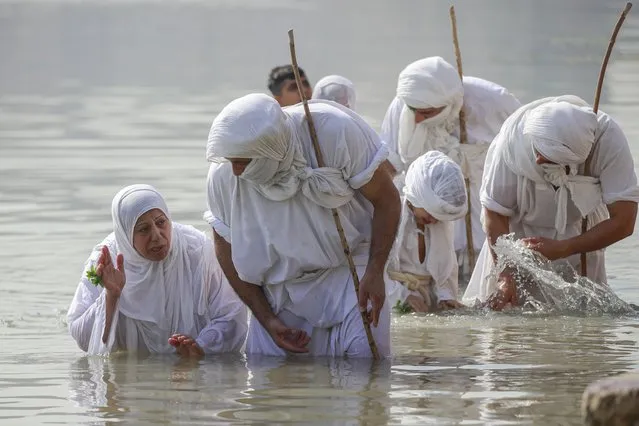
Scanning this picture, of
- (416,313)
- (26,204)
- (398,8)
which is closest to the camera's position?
(416,313)

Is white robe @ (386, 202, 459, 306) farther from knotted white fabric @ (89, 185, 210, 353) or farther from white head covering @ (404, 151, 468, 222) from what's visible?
knotted white fabric @ (89, 185, 210, 353)

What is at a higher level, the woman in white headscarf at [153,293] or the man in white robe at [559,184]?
the man in white robe at [559,184]

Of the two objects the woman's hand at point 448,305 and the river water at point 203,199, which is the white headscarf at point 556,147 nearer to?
the river water at point 203,199

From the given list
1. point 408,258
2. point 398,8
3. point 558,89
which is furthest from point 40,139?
point 398,8

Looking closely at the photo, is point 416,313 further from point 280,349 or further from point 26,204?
point 26,204

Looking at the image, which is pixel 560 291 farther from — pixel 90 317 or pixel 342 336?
pixel 90 317

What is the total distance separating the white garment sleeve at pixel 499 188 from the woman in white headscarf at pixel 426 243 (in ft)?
1.48

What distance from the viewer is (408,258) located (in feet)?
38.5

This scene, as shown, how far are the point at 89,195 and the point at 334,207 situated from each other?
8.45 m

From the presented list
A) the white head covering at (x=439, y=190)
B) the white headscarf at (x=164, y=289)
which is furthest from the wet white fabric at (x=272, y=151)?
the white head covering at (x=439, y=190)

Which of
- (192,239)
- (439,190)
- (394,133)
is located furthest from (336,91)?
(192,239)

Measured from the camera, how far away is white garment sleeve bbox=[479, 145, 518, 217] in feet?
35.4

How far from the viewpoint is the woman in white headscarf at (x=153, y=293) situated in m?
9.71

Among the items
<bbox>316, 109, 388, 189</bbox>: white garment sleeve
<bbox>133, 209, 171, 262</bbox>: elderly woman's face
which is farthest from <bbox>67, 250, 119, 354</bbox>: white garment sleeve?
<bbox>316, 109, 388, 189</bbox>: white garment sleeve
